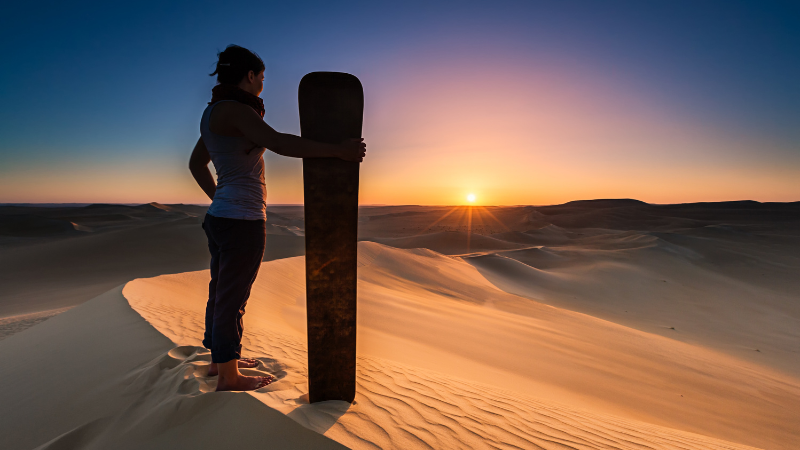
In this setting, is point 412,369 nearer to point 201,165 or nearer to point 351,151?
point 351,151

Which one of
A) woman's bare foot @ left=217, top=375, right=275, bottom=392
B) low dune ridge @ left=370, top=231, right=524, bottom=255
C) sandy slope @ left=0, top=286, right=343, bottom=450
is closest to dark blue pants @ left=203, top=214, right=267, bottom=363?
woman's bare foot @ left=217, top=375, right=275, bottom=392

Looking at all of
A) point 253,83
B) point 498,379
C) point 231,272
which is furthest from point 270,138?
point 498,379

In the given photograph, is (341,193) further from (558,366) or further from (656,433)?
(558,366)

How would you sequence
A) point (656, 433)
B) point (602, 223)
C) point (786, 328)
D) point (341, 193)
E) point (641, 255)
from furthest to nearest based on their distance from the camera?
point (602, 223)
point (641, 255)
point (786, 328)
point (656, 433)
point (341, 193)

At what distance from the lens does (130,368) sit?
2.68 meters

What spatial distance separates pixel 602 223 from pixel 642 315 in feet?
141

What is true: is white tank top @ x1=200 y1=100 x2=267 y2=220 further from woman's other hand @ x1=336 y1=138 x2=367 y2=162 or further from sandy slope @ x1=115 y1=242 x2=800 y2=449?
sandy slope @ x1=115 y1=242 x2=800 y2=449

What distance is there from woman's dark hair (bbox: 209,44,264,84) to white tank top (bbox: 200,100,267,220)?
203 millimetres

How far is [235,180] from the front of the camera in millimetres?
2000

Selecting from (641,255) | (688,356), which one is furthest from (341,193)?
(641,255)

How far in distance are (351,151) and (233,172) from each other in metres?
0.67

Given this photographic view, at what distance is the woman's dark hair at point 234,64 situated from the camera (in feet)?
6.52

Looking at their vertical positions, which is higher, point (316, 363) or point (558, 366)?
point (316, 363)

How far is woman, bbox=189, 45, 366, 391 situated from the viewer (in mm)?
1928
